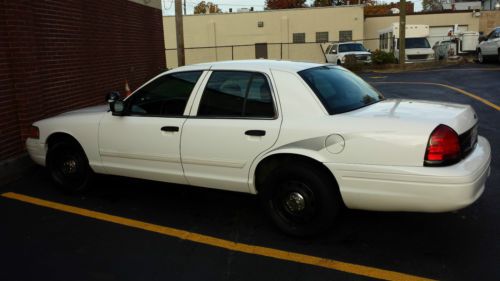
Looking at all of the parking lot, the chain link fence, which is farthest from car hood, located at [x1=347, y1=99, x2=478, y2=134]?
the chain link fence

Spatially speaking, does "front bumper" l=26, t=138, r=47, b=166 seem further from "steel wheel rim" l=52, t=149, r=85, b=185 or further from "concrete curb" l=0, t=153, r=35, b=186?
"concrete curb" l=0, t=153, r=35, b=186

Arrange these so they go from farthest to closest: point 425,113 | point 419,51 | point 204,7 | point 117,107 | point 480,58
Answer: point 204,7
point 419,51
point 480,58
point 117,107
point 425,113

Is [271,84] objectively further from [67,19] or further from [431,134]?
[67,19]

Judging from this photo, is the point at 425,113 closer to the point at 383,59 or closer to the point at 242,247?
the point at 242,247

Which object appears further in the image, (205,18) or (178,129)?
(205,18)

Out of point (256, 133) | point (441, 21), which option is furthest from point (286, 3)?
point (256, 133)

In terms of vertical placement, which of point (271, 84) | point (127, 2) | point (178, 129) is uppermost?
point (127, 2)

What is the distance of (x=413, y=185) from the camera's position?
374 centimetres

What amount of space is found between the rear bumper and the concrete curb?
4.50m

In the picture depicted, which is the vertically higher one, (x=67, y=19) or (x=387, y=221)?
(x=67, y=19)

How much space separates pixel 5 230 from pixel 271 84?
115 inches

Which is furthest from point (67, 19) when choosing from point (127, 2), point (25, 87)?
point (127, 2)

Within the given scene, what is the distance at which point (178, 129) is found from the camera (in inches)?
190

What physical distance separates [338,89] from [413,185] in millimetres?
1305
